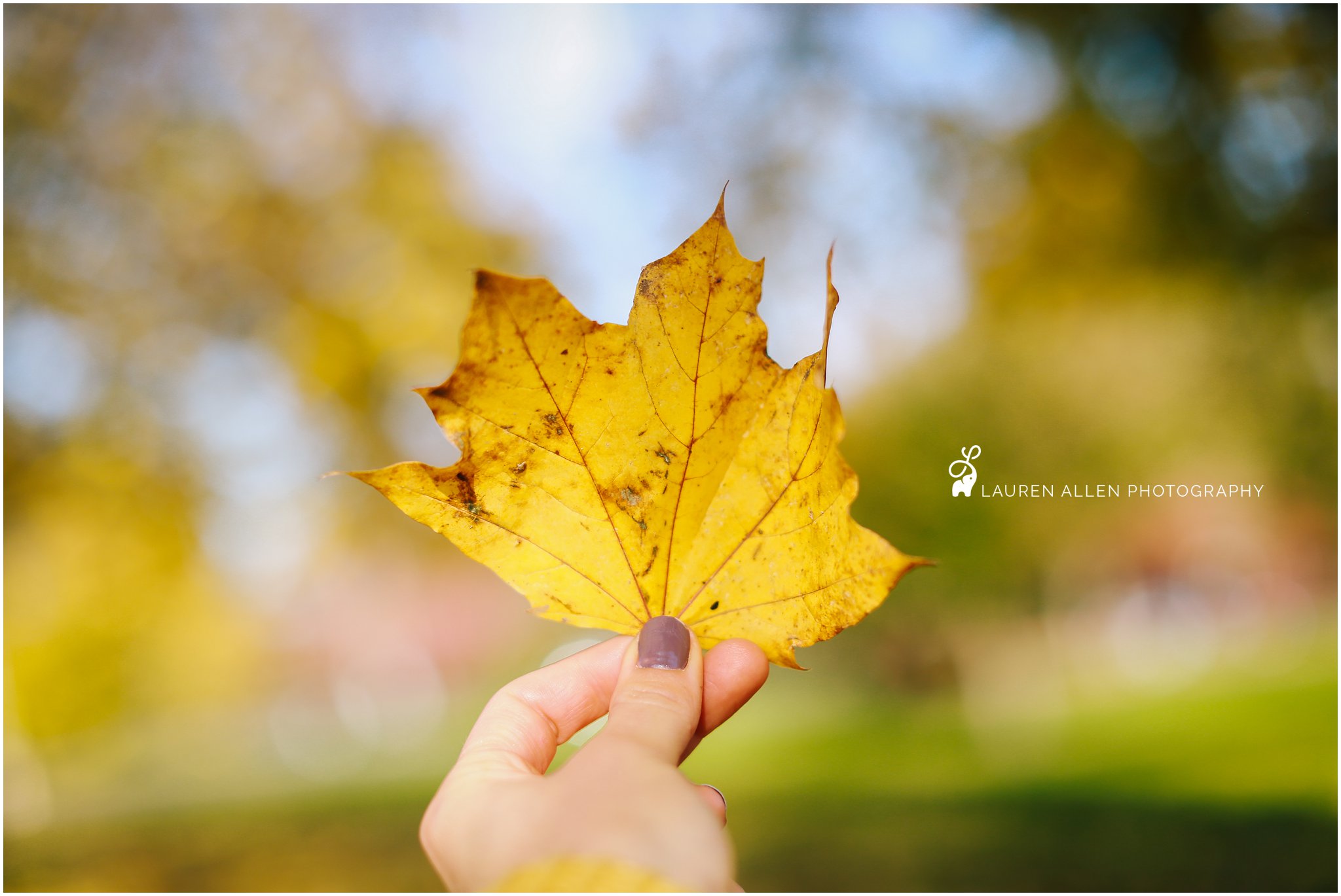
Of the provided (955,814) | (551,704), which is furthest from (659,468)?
(955,814)

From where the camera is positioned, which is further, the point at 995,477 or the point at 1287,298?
the point at 995,477

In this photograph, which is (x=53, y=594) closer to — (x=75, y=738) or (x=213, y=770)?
(x=75, y=738)

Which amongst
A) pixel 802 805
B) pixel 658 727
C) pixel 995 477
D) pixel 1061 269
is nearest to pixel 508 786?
pixel 658 727

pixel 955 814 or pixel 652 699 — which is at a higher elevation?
pixel 955 814

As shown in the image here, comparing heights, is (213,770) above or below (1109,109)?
below

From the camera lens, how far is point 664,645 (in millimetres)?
1291

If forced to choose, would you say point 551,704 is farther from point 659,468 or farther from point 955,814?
point 955,814

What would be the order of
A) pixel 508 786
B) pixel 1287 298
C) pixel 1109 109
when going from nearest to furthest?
pixel 508 786
pixel 1287 298
pixel 1109 109

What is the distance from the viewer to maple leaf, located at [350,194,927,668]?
112 centimetres

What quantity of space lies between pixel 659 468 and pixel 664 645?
313 mm

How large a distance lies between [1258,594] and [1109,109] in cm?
590

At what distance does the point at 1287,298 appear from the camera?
673 centimetres

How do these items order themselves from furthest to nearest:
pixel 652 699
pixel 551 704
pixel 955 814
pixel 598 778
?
pixel 955 814 < pixel 551 704 < pixel 652 699 < pixel 598 778

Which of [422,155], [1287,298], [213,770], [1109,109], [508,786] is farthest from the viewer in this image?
Result: [422,155]
